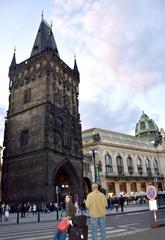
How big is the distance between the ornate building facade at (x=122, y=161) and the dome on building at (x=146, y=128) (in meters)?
10.2

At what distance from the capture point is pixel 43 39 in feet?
153

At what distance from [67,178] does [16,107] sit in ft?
48.8

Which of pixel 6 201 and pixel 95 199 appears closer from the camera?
pixel 95 199

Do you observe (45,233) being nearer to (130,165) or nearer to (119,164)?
(119,164)

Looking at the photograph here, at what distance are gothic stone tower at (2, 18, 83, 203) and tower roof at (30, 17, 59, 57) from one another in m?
0.28

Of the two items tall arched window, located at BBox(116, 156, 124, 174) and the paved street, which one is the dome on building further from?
the paved street

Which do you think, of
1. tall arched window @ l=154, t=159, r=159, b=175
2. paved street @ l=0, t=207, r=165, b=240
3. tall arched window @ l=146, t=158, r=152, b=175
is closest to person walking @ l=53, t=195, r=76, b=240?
paved street @ l=0, t=207, r=165, b=240

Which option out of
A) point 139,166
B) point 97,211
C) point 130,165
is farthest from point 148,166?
point 97,211

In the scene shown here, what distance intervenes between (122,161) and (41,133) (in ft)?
122

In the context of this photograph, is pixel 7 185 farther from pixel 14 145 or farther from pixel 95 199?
pixel 95 199

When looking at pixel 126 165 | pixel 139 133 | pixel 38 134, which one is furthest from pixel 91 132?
pixel 139 133

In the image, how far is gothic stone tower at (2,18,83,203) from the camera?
3350 centimetres

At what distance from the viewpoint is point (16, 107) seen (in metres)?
40.7

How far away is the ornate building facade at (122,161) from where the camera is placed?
59.4 m
